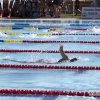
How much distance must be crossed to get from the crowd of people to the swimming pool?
3210mm

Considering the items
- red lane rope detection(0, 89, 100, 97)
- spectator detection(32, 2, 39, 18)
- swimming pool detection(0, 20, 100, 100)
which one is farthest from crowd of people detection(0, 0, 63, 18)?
red lane rope detection(0, 89, 100, 97)

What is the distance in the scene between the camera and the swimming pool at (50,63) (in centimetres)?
593

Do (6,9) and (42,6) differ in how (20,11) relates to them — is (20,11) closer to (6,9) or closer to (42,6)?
(6,9)

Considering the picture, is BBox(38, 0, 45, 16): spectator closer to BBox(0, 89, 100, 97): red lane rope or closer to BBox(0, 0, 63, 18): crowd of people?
BBox(0, 0, 63, 18): crowd of people

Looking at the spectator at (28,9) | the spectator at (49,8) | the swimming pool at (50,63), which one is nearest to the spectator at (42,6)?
the spectator at (49,8)

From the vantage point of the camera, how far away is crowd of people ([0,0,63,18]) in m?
17.8

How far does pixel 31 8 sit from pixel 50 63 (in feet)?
33.6

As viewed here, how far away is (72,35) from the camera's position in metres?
12.8

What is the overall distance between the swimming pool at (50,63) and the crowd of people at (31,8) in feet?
10.5

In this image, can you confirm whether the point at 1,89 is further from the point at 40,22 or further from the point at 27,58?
the point at 40,22

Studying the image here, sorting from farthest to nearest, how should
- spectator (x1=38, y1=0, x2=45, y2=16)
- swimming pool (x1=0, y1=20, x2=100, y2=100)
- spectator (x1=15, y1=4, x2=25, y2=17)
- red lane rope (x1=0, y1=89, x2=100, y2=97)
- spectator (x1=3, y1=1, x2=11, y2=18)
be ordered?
1. spectator (x1=3, y1=1, x2=11, y2=18)
2. spectator (x1=38, y1=0, x2=45, y2=16)
3. spectator (x1=15, y1=4, x2=25, y2=17)
4. swimming pool (x1=0, y1=20, x2=100, y2=100)
5. red lane rope (x1=0, y1=89, x2=100, y2=97)

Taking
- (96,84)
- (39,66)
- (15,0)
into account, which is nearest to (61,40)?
(39,66)

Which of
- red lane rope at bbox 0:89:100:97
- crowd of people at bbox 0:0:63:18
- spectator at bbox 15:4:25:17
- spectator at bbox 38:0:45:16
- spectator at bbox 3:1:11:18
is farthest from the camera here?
spectator at bbox 3:1:11:18

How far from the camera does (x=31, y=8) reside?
17.8 metres
